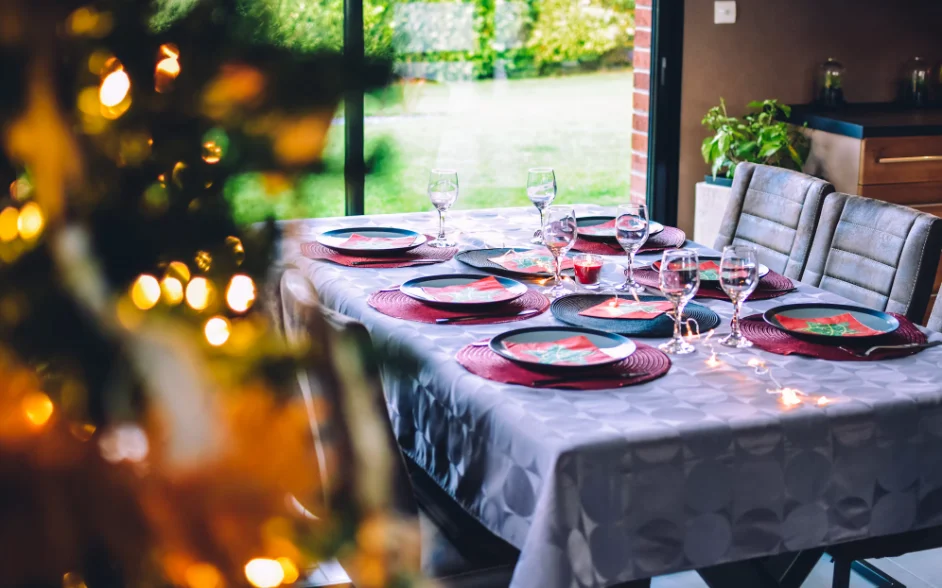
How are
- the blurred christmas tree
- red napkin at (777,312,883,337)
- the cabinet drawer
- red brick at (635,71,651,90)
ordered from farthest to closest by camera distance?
1. red brick at (635,71,651,90)
2. the cabinet drawer
3. red napkin at (777,312,883,337)
4. the blurred christmas tree

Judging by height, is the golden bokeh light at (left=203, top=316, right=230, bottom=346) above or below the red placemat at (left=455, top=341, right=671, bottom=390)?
above

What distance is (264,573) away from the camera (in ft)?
1.98

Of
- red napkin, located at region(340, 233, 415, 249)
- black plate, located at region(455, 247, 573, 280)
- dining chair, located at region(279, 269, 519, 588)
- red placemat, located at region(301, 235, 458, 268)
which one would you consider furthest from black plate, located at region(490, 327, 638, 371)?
red napkin, located at region(340, 233, 415, 249)

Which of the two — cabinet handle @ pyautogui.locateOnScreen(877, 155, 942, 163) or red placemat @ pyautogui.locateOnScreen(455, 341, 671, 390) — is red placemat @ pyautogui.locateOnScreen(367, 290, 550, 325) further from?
cabinet handle @ pyautogui.locateOnScreen(877, 155, 942, 163)

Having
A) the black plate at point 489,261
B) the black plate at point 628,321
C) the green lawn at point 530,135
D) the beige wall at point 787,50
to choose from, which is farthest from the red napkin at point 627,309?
the beige wall at point 787,50

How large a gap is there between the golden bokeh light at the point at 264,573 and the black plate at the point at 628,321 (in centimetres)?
130

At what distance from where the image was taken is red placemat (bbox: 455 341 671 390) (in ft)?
5.24

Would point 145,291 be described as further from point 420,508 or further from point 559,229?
point 559,229

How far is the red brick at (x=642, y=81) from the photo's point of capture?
4367 mm

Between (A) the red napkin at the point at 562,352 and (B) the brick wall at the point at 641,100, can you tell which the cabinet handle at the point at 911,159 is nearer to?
(B) the brick wall at the point at 641,100

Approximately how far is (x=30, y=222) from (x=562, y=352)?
1.24 meters

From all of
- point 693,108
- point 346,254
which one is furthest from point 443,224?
point 693,108

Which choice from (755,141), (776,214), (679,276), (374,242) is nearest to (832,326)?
(679,276)

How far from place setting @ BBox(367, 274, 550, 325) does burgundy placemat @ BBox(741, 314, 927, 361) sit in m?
0.39
